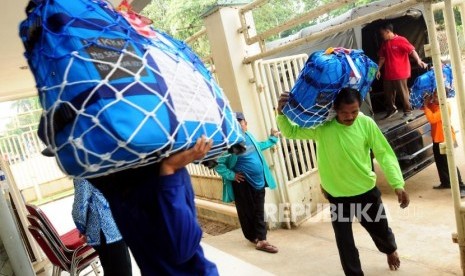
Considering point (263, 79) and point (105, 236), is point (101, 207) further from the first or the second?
point (263, 79)

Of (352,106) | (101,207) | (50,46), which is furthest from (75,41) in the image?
(352,106)

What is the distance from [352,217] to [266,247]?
4.79 feet

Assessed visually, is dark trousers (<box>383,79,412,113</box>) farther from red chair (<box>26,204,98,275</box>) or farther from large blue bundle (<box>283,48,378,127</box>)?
red chair (<box>26,204,98,275</box>)

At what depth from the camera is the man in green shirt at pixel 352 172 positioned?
241 cm

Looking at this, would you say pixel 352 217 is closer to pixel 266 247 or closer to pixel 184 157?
pixel 266 247

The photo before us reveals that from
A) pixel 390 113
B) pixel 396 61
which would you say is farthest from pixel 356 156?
pixel 390 113

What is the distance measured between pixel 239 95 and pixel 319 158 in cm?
159

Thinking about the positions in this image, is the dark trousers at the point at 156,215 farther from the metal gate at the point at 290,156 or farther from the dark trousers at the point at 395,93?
the dark trousers at the point at 395,93

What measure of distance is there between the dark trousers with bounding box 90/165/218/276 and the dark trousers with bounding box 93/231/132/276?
3.55 feet

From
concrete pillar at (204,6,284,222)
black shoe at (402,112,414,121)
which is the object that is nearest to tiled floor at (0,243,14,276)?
concrete pillar at (204,6,284,222)

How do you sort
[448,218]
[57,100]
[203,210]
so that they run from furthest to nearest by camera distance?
[203,210], [448,218], [57,100]

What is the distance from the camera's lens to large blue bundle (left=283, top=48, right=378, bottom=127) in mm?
2219

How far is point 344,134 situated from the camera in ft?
7.95

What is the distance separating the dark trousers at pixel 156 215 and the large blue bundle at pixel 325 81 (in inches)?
53.6
